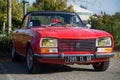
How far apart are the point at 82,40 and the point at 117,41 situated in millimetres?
7570

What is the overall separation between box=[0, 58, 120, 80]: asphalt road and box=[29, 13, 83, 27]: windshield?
125cm

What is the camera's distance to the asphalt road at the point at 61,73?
9555 millimetres

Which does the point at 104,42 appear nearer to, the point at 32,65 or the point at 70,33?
the point at 70,33

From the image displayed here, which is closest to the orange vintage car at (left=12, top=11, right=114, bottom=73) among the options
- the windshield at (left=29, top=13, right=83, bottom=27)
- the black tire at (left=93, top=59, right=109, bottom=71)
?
the black tire at (left=93, top=59, right=109, bottom=71)

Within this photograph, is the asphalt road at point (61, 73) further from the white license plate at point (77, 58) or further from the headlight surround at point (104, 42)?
the headlight surround at point (104, 42)

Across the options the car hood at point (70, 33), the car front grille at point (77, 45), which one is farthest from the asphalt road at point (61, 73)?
the car hood at point (70, 33)

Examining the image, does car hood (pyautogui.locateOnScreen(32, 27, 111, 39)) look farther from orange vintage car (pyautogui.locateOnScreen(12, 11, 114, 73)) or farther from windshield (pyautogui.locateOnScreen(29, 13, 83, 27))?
windshield (pyautogui.locateOnScreen(29, 13, 83, 27))

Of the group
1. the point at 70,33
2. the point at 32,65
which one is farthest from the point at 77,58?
the point at 32,65

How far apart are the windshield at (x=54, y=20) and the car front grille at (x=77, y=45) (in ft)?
5.61

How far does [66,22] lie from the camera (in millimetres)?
11703

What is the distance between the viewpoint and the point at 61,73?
33.6 feet

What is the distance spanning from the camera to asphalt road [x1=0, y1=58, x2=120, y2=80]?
9.55 meters

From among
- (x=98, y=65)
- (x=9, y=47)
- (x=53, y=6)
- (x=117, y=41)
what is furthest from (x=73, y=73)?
(x=53, y=6)

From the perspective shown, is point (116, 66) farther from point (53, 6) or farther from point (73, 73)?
point (53, 6)
